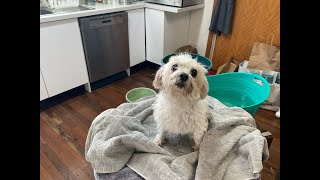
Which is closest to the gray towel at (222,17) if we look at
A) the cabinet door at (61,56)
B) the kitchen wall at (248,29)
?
the kitchen wall at (248,29)

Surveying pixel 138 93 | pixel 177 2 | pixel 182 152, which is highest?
pixel 177 2

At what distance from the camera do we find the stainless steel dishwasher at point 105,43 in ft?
7.51

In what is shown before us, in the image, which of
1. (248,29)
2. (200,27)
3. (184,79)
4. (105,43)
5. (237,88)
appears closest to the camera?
(184,79)

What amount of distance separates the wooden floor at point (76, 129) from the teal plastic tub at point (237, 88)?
0.38 m

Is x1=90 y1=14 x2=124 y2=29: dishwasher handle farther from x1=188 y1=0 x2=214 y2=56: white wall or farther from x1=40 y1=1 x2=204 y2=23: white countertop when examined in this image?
x1=188 y1=0 x2=214 y2=56: white wall

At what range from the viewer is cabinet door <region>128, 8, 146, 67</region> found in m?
2.66

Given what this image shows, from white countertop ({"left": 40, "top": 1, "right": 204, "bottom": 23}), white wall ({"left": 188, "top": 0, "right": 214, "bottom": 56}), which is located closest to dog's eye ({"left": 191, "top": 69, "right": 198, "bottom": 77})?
white countertop ({"left": 40, "top": 1, "right": 204, "bottom": 23})

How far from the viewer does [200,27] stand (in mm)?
2990

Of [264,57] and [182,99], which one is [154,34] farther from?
[182,99]

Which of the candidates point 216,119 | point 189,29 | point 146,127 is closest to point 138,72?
point 189,29

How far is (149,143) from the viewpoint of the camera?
1.21m

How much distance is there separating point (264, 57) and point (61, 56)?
84.0 inches

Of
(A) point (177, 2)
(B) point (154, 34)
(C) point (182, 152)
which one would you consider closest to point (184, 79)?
(C) point (182, 152)

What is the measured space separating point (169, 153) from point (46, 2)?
2.11m
